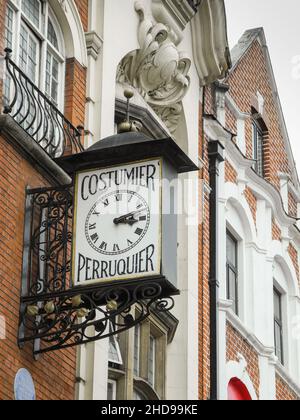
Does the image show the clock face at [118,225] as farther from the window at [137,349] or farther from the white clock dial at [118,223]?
the window at [137,349]

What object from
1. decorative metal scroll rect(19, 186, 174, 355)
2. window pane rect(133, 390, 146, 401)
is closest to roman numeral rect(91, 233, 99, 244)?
decorative metal scroll rect(19, 186, 174, 355)

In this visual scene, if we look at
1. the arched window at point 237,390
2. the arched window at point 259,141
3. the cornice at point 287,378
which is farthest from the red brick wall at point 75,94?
the arched window at point 259,141

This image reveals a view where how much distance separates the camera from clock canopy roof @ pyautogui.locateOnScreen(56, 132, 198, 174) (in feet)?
51.2

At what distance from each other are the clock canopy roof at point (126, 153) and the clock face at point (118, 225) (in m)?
0.08

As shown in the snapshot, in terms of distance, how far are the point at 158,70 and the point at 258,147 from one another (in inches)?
234

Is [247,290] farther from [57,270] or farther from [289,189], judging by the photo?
[57,270]

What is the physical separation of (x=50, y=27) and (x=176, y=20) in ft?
10.9

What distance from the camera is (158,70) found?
2045 centimetres

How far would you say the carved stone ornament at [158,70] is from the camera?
20156 mm

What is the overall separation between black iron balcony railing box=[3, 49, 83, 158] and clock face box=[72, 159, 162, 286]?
3.59ft

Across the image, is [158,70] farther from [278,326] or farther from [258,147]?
[278,326]

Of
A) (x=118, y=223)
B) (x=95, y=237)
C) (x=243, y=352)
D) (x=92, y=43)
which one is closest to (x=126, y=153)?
(x=118, y=223)

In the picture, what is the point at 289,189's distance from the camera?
88.8ft

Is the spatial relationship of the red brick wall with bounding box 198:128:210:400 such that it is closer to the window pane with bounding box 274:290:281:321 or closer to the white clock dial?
the window pane with bounding box 274:290:281:321
